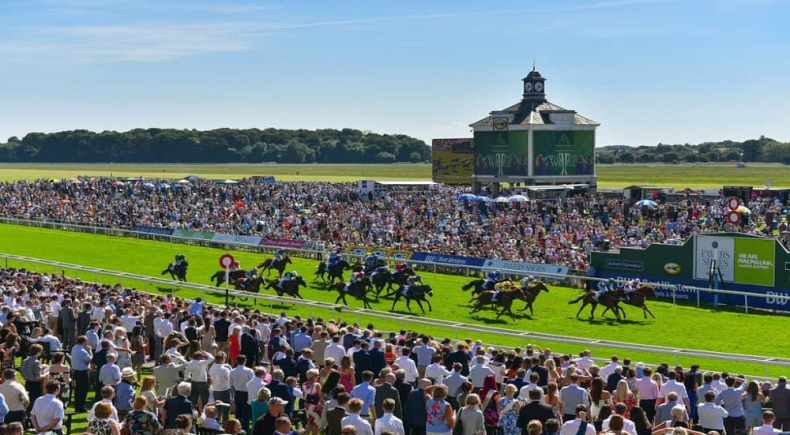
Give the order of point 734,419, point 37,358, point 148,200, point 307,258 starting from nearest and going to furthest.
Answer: point 734,419 < point 37,358 < point 307,258 < point 148,200

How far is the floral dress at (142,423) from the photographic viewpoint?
26.0 feet

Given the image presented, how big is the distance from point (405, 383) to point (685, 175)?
12583 cm

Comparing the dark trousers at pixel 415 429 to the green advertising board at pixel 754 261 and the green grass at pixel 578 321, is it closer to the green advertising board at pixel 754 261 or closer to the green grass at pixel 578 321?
the green grass at pixel 578 321

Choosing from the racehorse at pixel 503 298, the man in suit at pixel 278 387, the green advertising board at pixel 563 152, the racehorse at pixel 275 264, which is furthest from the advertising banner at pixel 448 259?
the green advertising board at pixel 563 152

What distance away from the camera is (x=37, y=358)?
420 inches

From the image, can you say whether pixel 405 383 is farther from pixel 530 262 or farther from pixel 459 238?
pixel 459 238

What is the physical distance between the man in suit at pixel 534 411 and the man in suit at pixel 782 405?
3016mm

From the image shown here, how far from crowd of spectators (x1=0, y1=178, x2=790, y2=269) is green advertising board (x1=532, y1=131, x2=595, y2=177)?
8.70 m

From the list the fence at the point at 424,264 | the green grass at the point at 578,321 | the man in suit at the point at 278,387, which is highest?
the man in suit at the point at 278,387

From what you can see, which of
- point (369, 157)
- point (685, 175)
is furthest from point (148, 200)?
point (369, 157)

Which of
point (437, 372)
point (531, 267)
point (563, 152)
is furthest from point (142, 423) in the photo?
point (563, 152)

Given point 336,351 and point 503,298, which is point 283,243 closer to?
point 503,298

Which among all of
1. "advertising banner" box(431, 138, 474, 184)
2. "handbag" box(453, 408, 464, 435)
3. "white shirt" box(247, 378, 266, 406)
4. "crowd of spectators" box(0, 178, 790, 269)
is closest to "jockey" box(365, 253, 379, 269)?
"crowd of spectators" box(0, 178, 790, 269)

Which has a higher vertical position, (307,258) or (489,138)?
(489,138)
